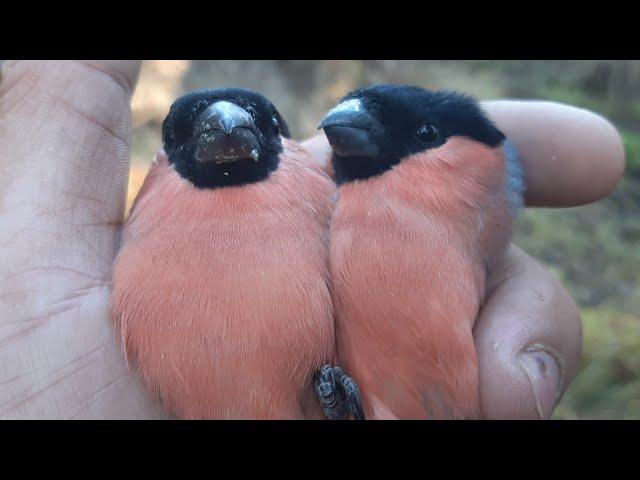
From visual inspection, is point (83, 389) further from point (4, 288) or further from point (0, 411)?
point (4, 288)

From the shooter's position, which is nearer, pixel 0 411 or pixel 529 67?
pixel 0 411

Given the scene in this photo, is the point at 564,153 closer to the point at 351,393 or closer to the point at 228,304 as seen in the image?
the point at 351,393

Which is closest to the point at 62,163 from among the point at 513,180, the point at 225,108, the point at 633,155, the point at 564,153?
the point at 225,108

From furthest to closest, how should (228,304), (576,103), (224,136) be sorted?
(576,103) < (224,136) < (228,304)

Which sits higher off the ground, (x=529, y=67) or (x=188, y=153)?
(x=188, y=153)

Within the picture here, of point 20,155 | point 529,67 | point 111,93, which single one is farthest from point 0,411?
point 529,67

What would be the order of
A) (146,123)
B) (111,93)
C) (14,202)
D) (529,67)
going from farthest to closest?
(529,67) < (146,123) < (111,93) < (14,202)
